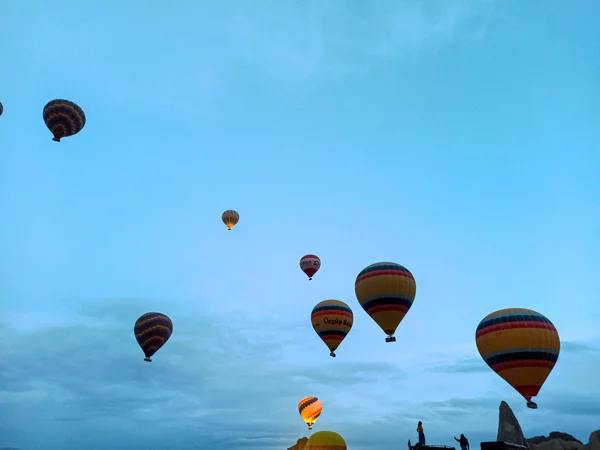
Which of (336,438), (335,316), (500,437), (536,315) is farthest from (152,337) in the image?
(500,437)

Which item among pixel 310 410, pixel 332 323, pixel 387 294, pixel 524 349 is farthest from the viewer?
pixel 310 410

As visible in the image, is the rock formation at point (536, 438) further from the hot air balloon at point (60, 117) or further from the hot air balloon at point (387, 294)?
the hot air balloon at point (60, 117)

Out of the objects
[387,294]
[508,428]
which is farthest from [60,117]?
[508,428]

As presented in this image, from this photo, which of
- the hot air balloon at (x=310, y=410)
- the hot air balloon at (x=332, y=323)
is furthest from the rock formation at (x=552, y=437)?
the hot air balloon at (x=332, y=323)

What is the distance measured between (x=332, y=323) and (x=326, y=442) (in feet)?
49.5

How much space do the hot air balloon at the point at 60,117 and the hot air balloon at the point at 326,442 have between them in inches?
1355

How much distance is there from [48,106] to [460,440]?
43.4 metres

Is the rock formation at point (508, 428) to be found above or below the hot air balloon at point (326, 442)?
above

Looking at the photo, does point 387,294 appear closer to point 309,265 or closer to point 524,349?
point 524,349

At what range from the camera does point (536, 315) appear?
93.2ft

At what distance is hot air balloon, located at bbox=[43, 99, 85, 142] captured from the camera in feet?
135

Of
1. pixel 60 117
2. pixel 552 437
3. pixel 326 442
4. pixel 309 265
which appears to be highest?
pixel 60 117

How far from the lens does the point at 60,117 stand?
135 ft

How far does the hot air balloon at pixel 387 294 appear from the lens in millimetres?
36625
